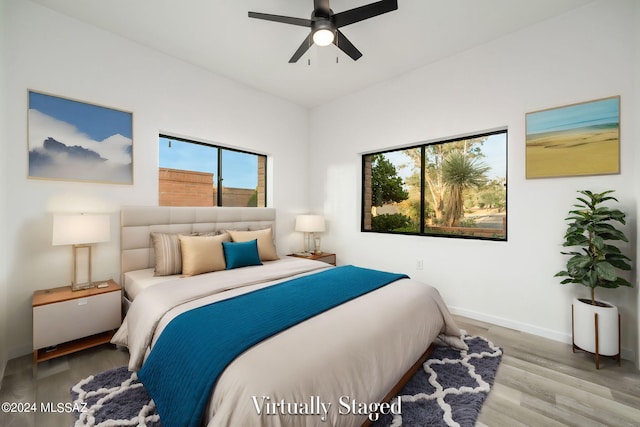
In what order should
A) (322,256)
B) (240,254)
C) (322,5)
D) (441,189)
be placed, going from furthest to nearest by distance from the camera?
(322,256), (441,189), (240,254), (322,5)

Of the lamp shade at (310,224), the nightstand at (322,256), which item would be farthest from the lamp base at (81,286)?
the lamp shade at (310,224)

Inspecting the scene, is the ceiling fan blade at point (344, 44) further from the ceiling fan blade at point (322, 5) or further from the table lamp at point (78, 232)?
the table lamp at point (78, 232)

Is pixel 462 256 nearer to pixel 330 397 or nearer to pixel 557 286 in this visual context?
pixel 557 286

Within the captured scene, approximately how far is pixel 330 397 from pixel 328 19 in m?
2.42

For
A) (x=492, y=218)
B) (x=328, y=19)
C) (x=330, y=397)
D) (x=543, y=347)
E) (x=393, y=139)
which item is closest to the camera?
(x=330, y=397)

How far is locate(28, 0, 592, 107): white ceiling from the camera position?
93.7 inches

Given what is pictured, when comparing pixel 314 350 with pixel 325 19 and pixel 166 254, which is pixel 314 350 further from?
pixel 325 19

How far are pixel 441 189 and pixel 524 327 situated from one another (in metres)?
1.72

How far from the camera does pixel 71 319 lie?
218cm

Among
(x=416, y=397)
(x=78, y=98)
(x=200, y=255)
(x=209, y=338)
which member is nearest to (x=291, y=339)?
(x=209, y=338)

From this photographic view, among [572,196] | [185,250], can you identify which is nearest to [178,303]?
[185,250]

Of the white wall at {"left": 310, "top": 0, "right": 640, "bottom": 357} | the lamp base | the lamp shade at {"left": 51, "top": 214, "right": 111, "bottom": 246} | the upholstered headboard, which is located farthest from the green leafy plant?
the lamp base

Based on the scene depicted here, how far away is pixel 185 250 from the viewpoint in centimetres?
270

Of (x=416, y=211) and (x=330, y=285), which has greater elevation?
→ (x=416, y=211)
